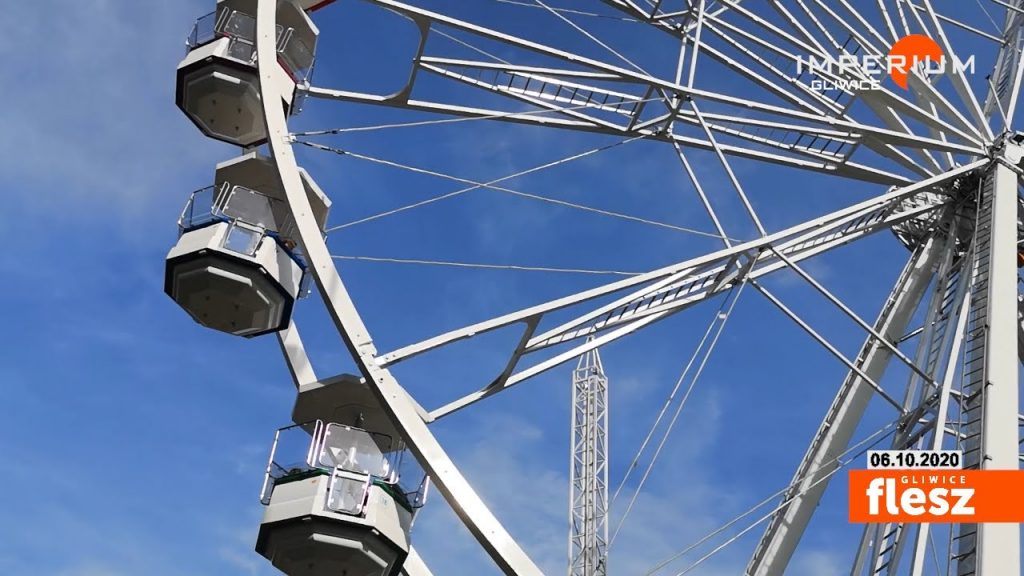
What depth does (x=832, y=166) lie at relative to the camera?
1758cm

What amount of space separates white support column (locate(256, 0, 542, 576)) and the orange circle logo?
9031 millimetres

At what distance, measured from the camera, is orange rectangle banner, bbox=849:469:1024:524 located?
13.7 m

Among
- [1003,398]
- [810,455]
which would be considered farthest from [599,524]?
[1003,398]

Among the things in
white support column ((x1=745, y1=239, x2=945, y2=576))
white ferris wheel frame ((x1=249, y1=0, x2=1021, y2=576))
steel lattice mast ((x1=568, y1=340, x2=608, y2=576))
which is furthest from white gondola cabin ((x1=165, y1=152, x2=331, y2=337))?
steel lattice mast ((x1=568, y1=340, x2=608, y2=576))

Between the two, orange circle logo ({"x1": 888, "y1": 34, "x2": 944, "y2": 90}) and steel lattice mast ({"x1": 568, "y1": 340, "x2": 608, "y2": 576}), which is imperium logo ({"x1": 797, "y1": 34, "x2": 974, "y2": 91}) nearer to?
orange circle logo ({"x1": 888, "y1": 34, "x2": 944, "y2": 90})

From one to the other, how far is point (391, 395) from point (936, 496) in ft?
20.0

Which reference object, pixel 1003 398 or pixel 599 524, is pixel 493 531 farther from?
pixel 599 524

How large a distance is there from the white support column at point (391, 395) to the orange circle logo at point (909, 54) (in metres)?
9.03

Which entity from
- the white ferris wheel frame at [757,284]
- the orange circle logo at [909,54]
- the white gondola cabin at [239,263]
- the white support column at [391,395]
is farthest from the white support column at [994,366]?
the white gondola cabin at [239,263]

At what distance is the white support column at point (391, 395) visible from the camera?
12.2 meters

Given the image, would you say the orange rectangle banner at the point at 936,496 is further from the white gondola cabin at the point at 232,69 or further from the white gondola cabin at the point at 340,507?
the white gondola cabin at the point at 232,69

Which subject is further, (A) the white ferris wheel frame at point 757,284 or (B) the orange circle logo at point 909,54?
(B) the orange circle logo at point 909,54

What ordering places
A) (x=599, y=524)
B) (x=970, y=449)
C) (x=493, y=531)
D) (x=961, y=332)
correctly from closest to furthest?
(x=493, y=531), (x=970, y=449), (x=961, y=332), (x=599, y=524)

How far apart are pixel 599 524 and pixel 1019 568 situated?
28.9 m
